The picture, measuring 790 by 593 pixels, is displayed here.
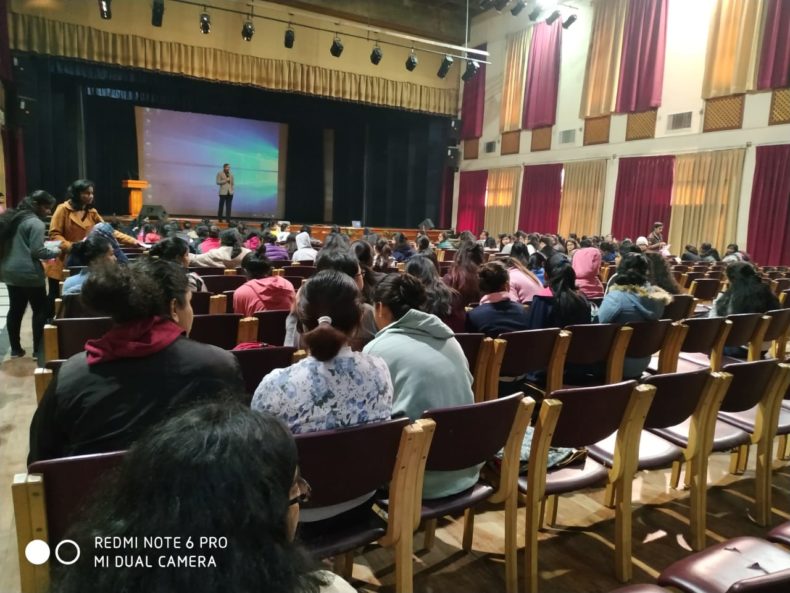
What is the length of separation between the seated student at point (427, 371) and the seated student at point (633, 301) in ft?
5.82

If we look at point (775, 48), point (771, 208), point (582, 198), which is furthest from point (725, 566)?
point (582, 198)

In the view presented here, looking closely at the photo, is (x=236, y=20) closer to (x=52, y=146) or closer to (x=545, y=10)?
(x=52, y=146)

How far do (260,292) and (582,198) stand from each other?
1199 cm

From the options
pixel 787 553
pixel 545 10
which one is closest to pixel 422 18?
pixel 545 10

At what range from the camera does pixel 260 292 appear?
342 cm

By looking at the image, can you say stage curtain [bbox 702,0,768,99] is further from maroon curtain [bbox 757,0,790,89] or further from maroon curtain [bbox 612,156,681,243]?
maroon curtain [bbox 612,156,681,243]

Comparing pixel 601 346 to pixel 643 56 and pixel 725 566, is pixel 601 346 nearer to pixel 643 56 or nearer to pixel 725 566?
pixel 725 566

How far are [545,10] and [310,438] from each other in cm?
1469

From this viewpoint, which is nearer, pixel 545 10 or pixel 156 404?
pixel 156 404

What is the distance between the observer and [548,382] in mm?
3076

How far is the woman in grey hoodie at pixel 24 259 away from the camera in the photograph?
4254mm

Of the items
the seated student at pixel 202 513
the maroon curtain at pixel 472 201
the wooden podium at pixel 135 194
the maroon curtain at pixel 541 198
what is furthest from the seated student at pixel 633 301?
the maroon curtain at pixel 472 201

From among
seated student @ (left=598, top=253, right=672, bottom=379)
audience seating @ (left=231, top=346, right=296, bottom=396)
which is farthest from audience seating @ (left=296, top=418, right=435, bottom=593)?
seated student @ (left=598, top=253, right=672, bottom=379)

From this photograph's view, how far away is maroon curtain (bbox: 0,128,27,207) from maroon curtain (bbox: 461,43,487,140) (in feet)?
37.2
